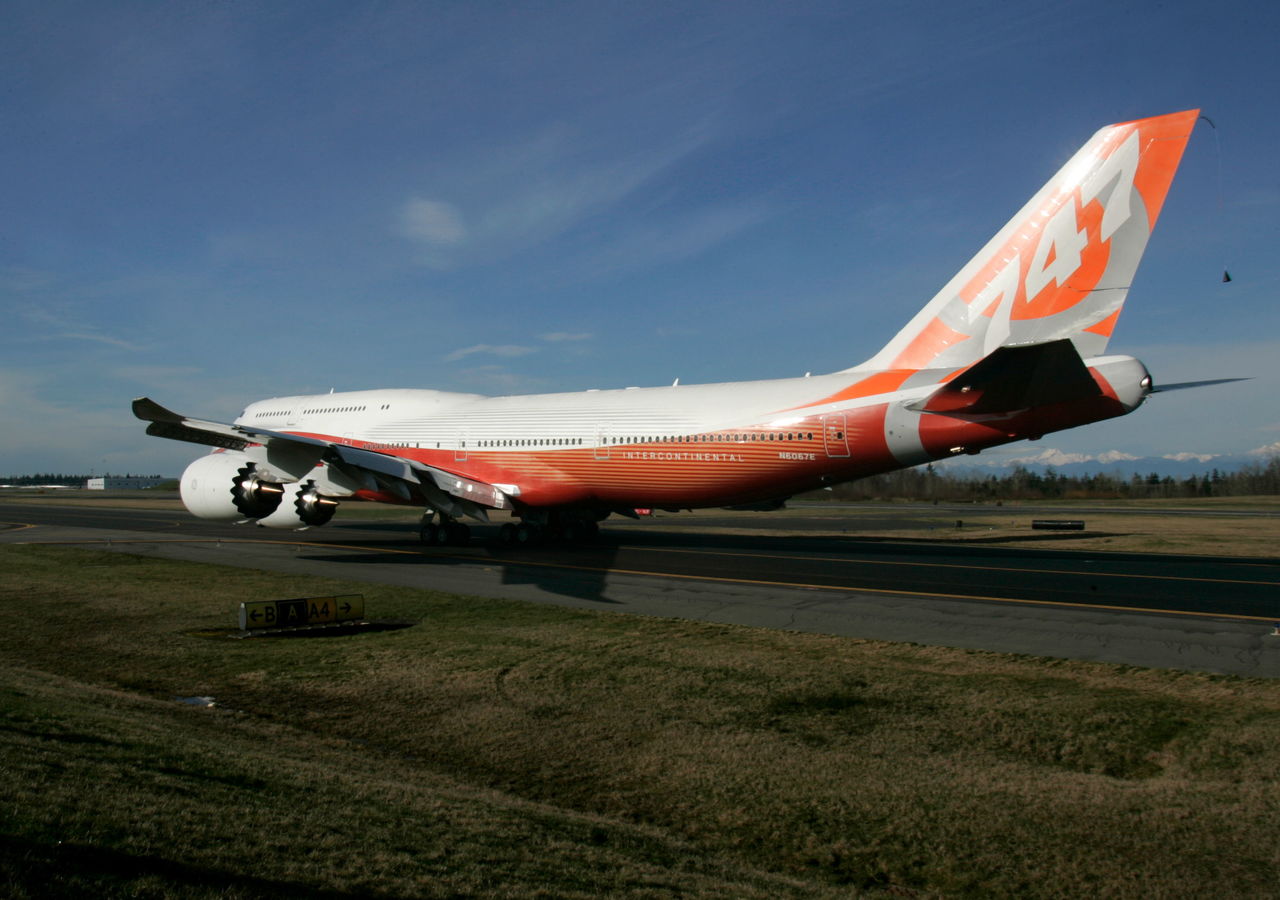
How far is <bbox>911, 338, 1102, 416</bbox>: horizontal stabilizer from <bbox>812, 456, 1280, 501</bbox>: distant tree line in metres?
59.2

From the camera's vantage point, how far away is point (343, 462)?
71.2 feet

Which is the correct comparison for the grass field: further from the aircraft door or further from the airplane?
the aircraft door

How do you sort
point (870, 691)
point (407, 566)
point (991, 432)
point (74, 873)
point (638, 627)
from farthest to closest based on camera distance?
point (407, 566) → point (991, 432) → point (638, 627) → point (870, 691) → point (74, 873)

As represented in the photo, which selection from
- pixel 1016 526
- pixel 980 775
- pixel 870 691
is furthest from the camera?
pixel 1016 526

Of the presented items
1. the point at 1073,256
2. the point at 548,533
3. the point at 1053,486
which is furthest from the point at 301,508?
the point at 1053,486

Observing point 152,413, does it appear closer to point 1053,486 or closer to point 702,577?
point 702,577

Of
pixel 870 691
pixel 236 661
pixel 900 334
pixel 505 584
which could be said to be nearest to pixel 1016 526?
pixel 900 334

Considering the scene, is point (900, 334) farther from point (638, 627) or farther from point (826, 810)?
point (826, 810)

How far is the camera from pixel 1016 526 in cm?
3612

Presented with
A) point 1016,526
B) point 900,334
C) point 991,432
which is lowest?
point 1016,526

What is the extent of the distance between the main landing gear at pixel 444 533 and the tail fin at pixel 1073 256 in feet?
48.3

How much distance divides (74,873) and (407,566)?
1744cm

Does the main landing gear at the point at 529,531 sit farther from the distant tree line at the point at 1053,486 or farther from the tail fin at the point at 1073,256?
the distant tree line at the point at 1053,486

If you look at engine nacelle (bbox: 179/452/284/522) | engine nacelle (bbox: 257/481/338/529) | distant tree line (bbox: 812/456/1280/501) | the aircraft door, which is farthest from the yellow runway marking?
distant tree line (bbox: 812/456/1280/501)
